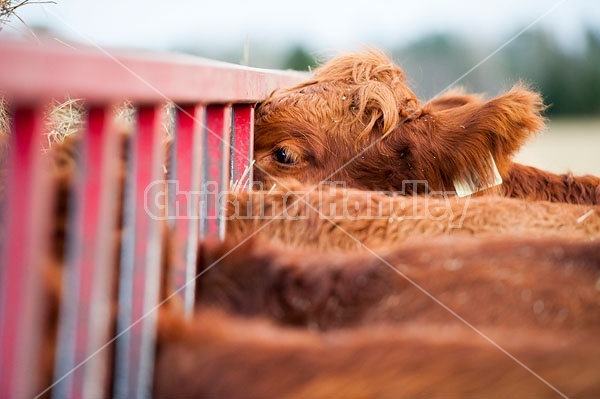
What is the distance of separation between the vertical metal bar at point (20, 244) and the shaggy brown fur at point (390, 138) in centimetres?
237

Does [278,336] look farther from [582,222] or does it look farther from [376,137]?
[376,137]

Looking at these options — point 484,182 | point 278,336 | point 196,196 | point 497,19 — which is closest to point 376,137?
point 484,182

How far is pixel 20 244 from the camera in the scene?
3.87 feet

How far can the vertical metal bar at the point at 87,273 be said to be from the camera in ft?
4.22

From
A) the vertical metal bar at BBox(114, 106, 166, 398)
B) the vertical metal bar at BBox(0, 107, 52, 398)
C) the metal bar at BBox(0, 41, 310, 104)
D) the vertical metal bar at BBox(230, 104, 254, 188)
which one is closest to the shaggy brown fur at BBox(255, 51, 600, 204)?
the vertical metal bar at BBox(230, 104, 254, 188)

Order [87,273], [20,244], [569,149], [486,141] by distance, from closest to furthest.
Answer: [20,244]
[87,273]
[486,141]
[569,149]

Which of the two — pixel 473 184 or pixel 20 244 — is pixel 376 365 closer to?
pixel 20 244

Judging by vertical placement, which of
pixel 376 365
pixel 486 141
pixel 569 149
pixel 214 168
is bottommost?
pixel 376 365

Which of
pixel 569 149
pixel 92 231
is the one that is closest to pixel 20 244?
pixel 92 231

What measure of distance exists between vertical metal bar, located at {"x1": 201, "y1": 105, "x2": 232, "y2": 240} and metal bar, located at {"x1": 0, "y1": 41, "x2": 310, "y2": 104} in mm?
328

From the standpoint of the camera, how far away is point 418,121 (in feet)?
12.9

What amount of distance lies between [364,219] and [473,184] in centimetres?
163

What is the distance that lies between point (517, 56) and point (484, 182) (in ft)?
95.0

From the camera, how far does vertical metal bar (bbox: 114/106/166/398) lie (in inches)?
52.7
